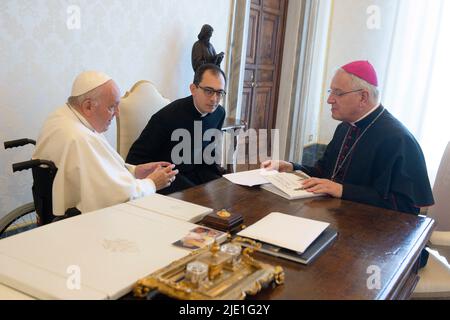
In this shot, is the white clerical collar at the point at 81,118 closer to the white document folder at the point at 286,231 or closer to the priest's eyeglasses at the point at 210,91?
the white document folder at the point at 286,231

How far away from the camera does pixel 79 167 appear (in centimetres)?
167

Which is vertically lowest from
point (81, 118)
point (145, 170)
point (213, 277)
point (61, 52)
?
point (145, 170)

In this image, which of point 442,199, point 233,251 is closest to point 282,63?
point 442,199

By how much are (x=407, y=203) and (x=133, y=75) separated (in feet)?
7.45

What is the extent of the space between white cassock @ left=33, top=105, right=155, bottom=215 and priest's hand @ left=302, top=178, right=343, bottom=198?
0.79 meters

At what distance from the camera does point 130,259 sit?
104cm

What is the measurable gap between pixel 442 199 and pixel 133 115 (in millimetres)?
1936

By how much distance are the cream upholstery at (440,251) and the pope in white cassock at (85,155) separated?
1.32 m

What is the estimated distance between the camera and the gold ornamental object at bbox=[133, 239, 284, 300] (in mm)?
904

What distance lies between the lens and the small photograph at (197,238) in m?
1.14

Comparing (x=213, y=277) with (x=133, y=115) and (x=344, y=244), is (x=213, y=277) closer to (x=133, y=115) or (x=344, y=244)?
(x=344, y=244)

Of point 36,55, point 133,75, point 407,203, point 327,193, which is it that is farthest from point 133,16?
point 407,203

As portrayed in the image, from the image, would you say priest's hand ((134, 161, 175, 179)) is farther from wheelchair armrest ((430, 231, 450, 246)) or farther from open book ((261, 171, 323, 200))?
wheelchair armrest ((430, 231, 450, 246))

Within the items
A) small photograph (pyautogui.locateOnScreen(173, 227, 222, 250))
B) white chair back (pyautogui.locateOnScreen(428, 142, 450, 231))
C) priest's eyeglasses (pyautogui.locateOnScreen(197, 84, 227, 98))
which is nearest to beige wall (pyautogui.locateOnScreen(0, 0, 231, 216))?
priest's eyeglasses (pyautogui.locateOnScreen(197, 84, 227, 98))
